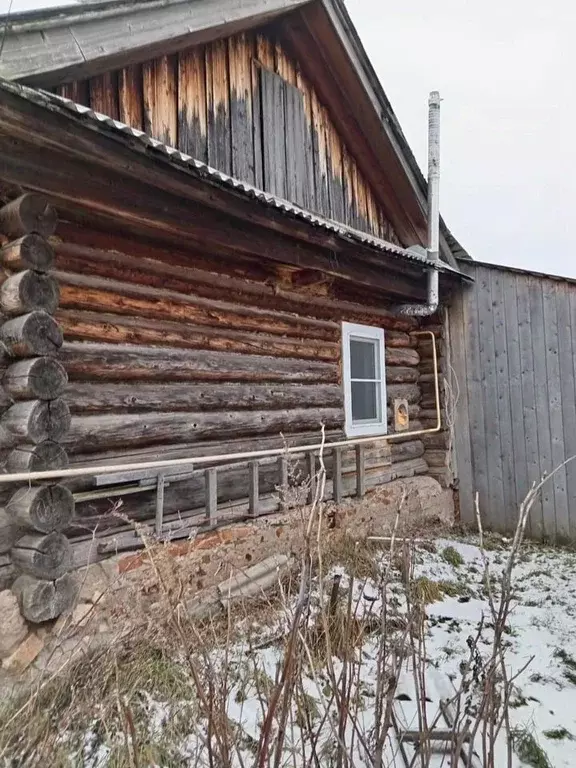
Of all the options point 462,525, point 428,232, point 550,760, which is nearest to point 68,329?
point 550,760

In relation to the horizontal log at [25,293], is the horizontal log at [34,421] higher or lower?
lower

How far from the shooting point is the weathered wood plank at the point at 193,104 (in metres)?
4.81

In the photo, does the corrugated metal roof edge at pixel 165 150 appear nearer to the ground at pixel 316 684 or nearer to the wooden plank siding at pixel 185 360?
the wooden plank siding at pixel 185 360

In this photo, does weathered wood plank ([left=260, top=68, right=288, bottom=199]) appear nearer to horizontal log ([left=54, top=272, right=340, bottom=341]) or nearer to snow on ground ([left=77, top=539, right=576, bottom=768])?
horizontal log ([left=54, top=272, right=340, bottom=341])

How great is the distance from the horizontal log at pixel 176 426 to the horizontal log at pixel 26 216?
131cm

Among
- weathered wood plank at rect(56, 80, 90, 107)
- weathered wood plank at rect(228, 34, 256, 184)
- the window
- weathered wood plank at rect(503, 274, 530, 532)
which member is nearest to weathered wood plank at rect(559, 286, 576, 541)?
weathered wood plank at rect(503, 274, 530, 532)

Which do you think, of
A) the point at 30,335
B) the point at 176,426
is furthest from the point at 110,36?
the point at 176,426

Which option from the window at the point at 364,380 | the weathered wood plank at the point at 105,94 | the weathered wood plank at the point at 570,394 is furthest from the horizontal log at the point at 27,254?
the weathered wood plank at the point at 570,394

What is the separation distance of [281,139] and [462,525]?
567 cm

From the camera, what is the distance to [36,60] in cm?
323

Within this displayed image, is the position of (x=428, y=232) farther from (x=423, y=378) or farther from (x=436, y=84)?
(x=436, y=84)

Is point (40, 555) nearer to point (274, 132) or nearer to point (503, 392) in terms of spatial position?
point (274, 132)

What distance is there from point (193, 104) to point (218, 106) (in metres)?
0.35

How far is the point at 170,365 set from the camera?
456cm
